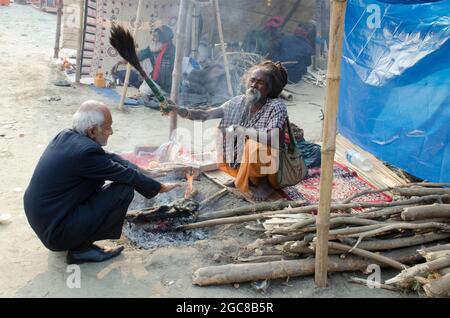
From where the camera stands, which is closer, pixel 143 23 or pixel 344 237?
pixel 344 237

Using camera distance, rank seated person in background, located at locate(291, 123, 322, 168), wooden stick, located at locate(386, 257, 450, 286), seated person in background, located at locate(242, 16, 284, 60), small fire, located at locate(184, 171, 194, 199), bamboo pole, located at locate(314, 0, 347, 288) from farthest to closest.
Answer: seated person in background, located at locate(242, 16, 284, 60)
seated person in background, located at locate(291, 123, 322, 168)
small fire, located at locate(184, 171, 194, 199)
wooden stick, located at locate(386, 257, 450, 286)
bamboo pole, located at locate(314, 0, 347, 288)

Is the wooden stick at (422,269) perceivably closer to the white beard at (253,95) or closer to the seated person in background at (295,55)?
the white beard at (253,95)

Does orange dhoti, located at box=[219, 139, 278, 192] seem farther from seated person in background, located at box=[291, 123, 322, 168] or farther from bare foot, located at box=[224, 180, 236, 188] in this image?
seated person in background, located at box=[291, 123, 322, 168]

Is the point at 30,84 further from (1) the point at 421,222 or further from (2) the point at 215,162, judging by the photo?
(1) the point at 421,222

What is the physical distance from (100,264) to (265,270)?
1248mm

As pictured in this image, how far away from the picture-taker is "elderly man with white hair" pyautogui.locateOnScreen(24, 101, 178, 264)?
3.34 meters

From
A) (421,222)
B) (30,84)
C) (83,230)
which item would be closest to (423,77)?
(421,222)

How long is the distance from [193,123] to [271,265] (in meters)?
4.49

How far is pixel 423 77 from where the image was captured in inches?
198

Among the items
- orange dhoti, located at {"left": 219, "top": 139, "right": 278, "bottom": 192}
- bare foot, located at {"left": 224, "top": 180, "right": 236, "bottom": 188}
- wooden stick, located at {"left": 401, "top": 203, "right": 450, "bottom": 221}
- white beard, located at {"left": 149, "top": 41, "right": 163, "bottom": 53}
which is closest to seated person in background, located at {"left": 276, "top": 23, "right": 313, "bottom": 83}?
white beard, located at {"left": 149, "top": 41, "right": 163, "bottom": 53}

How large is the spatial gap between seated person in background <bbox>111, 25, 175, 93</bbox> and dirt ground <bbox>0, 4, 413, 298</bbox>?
1152 mm

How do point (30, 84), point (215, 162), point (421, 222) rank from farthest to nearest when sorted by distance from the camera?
point (30, 84), point (215, 162), point (421, 222)

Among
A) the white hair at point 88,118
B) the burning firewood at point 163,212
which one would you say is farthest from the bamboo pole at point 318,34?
the white hair at point 88,118

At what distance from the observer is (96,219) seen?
11.2 feet
